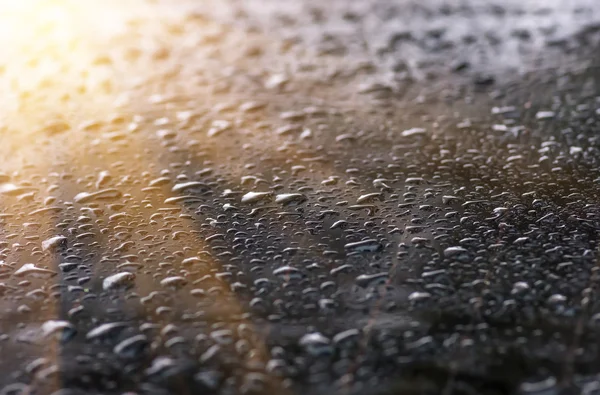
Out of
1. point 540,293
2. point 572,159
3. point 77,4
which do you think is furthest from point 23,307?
point 77,4

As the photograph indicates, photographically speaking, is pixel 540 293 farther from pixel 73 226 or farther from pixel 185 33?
pixel 185 33

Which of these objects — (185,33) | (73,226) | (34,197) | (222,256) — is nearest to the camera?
(222,256)

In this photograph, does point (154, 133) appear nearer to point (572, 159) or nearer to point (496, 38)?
point (572, 159)

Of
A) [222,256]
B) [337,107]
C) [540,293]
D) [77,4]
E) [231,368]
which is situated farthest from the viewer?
[77,4]

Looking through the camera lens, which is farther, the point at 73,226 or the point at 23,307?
the point at 73,226

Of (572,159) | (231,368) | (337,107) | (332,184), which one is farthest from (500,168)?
(231,368)

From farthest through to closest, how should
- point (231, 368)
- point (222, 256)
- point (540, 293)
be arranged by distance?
point (222, 256) < point (540, 293) < point (231, 368)

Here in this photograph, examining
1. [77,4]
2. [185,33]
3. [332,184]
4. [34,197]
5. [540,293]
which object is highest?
[77,4]

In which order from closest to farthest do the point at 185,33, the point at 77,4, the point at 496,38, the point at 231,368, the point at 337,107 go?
the point at 231,368 → the point at 337,107 → the point at 496,38 → the point at 185,33 → the point at 77,4

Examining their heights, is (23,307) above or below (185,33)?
below
